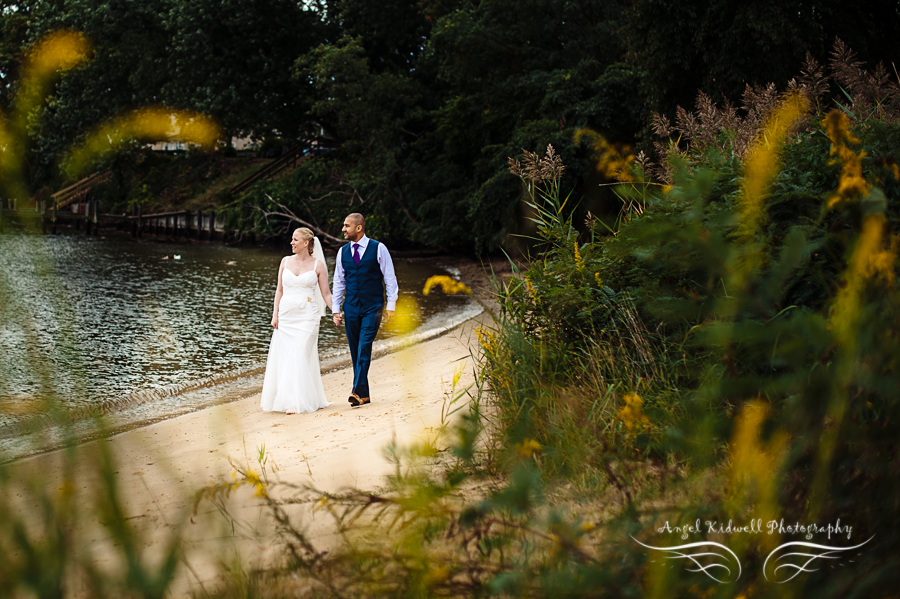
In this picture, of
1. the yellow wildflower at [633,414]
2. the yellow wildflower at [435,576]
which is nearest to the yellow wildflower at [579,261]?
the yellow wildflower at [633,414]

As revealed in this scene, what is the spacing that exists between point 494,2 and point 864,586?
27.1 meters

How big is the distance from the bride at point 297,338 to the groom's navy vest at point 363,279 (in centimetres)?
36

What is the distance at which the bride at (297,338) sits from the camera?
760 cm

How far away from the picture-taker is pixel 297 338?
25.2 ft

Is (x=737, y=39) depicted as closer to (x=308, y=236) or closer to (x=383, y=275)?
(x=383, y=275)

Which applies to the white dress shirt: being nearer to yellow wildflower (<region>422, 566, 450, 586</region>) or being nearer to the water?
the water

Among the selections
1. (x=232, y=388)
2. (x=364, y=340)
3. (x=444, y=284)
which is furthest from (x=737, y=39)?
(x=444, y=284)

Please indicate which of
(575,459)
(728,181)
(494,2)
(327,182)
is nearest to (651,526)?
(575,459)

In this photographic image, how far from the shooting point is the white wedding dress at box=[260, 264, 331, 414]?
760cm

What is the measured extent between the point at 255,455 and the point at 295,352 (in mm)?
2034

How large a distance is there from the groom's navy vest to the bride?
1.19ft

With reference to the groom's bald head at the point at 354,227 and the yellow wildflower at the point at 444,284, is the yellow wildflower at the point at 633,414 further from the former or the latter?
the groom's bald head at the point at 354,227

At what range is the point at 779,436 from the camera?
6.81ft

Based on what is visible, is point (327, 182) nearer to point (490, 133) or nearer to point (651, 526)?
point (490, 133)
